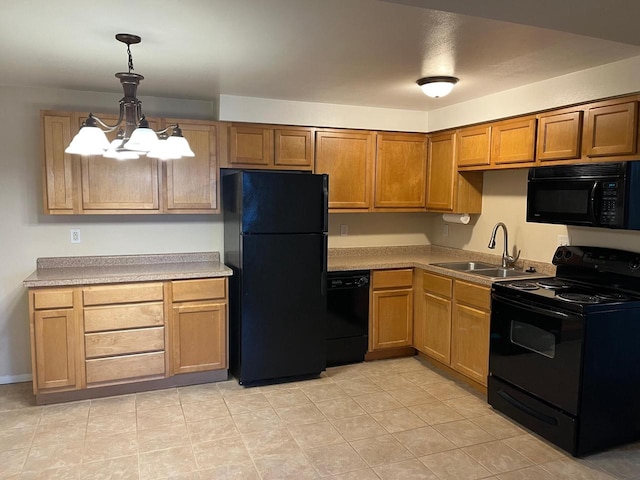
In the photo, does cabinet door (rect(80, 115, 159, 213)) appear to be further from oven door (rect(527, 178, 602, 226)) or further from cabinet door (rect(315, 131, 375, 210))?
oven door (rect(527, 178, 602, 226))

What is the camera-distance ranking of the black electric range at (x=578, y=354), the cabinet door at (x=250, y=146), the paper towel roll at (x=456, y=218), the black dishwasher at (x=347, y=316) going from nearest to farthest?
the black electric range at (x=578, y=354) → the cabinet door at (x=250, y=146) → the black dishwasher at (x=347, y=316) → the paper towel roll at (x=456, y=218)

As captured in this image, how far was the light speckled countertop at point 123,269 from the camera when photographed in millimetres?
3273

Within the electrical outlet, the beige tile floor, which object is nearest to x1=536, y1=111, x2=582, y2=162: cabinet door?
the beige tile floor

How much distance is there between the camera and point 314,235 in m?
3.65

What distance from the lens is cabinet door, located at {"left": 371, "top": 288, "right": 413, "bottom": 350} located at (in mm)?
4160

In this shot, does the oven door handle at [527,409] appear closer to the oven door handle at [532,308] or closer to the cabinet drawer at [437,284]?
the oven door handle at [532,308]

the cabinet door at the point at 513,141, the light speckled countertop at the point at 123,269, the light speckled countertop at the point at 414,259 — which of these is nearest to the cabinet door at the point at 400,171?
the light speckled countertop at the point at 414,259

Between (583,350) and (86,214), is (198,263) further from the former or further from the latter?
(583,350)

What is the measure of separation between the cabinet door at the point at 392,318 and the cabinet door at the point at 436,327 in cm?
16

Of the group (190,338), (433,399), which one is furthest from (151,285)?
(433,399)

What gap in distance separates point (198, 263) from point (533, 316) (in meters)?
2.57

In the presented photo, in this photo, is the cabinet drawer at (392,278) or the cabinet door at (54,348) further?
the cabinet drawer at (392,278)

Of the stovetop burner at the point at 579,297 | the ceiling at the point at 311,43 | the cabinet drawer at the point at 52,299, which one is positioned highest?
the ceiling at the point at 311,43

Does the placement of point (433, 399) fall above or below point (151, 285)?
below
